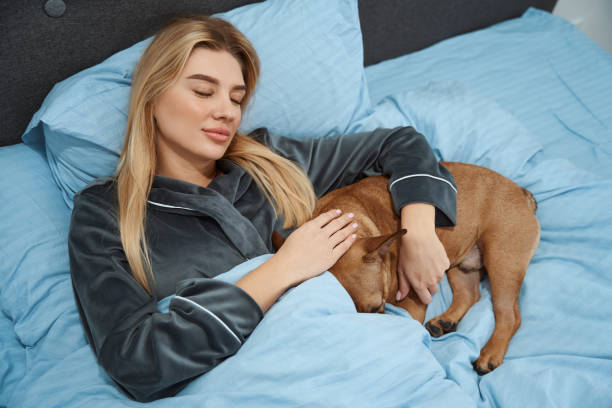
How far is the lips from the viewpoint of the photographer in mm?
1974

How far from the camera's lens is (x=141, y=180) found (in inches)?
77.4

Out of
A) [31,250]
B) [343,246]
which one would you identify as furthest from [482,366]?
[31,250]

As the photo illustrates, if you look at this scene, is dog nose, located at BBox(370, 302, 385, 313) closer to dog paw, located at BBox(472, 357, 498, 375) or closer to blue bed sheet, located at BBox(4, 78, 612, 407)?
blue bed sheet, located at BBox(4, 78, 612, 407)

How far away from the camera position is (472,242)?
2.51m

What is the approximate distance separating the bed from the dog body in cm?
8

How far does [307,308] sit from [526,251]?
4.76ft


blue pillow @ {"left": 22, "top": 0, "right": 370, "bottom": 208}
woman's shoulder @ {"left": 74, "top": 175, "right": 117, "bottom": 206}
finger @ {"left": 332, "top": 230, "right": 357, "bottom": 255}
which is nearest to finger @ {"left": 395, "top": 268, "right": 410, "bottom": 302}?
finger @ {"left": 332, "top": 230, "right": 357, "bottom": 255}

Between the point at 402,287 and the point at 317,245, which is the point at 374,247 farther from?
the point at 402,287

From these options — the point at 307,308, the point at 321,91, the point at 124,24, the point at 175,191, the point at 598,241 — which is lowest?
the point at 598,241

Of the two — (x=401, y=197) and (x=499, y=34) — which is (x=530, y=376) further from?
(x=499, y=34)

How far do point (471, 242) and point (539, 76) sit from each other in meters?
2.09

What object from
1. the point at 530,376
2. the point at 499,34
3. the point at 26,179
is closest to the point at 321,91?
the point at 26,179

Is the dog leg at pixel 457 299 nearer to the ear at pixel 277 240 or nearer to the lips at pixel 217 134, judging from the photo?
the ear at pixel 277 240

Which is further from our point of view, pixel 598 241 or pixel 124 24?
pixel 124 24
